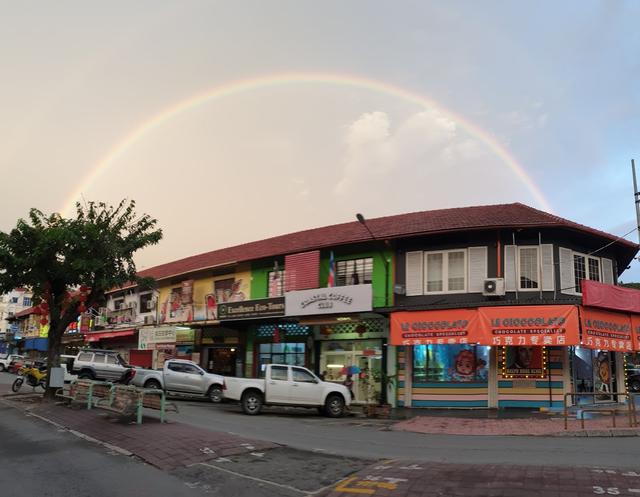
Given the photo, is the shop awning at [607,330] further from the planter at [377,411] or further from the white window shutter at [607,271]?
the planter at [377,411]

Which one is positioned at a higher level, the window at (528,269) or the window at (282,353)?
the window at (528,269)

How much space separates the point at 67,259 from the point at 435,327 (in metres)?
13.0

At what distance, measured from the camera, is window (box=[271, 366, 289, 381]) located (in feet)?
65.5

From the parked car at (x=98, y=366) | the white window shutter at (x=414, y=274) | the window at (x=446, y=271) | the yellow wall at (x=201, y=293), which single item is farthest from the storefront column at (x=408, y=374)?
the parked car at (x=98, y=366)

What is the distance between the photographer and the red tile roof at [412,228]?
20.8 metres

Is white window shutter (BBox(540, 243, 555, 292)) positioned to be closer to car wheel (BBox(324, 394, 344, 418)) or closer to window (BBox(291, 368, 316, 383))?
car wheel (BBox(324, 394, 344, 418))

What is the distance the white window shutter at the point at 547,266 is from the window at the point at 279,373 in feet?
31.3

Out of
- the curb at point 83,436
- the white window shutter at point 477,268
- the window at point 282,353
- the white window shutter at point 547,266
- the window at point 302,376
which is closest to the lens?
the curb at point 83,436

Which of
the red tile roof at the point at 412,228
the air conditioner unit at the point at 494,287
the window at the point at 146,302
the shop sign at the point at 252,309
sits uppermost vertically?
the red tile roof at the point at 412,228

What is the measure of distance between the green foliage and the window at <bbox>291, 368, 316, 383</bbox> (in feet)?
23.4

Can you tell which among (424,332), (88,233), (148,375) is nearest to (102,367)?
(148,375)

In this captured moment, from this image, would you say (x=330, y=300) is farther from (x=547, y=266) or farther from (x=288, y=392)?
(x=547, y=266)

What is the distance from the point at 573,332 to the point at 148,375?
16813mm

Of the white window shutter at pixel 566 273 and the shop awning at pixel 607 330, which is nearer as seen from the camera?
Result: the shop awning at pixel 607 330
